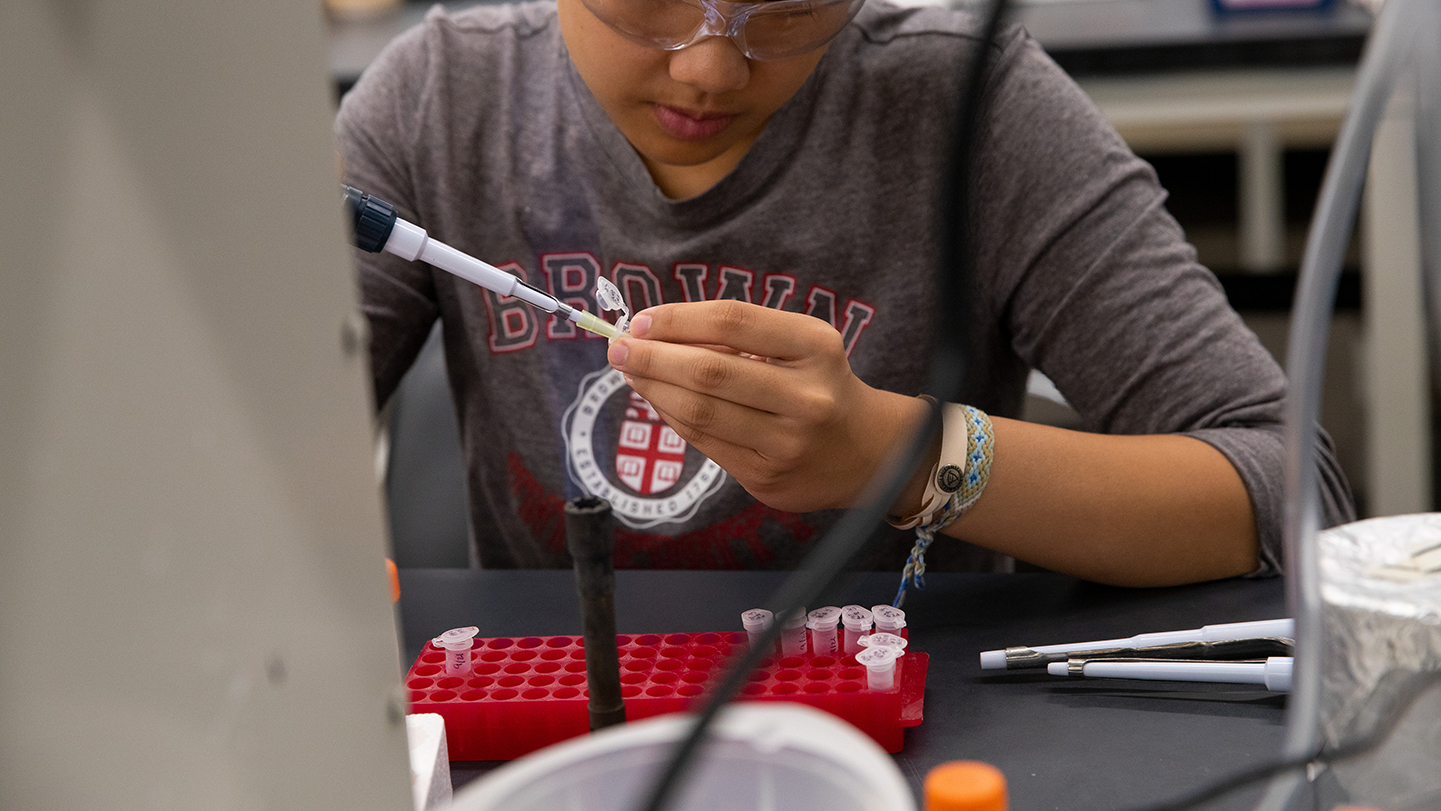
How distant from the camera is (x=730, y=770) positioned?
34cm

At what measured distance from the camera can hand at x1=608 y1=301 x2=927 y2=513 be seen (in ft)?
2.27

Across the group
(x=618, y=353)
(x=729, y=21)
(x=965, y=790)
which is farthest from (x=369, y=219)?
(x=965, y=790)

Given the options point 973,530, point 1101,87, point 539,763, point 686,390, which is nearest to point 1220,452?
point 973,530

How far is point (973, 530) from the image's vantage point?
81cm

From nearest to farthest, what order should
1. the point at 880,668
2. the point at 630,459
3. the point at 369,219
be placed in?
the point at 880,668 < the point at 369,219 < the point at 630,459

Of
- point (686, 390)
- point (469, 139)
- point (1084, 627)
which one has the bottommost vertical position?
point (1084, 627)

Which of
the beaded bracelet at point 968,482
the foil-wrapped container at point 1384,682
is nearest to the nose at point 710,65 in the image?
the beaded bracelet at point 968,482

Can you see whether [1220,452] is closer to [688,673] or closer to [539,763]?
[688,673]

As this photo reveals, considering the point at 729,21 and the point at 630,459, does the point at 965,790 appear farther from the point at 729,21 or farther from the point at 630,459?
the point at 630,459

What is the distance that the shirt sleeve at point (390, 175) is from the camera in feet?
3.39

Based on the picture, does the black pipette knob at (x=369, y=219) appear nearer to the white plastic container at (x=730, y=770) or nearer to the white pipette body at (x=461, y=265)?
the white pipette body at (x=461, y=265)

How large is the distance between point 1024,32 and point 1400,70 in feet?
2.49

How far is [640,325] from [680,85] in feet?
0.69

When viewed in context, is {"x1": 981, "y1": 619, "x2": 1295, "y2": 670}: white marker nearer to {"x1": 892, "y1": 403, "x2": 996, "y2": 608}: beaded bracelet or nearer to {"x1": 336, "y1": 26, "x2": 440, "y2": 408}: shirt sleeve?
{"x1": 892, "y1": 403, "x2": 996, "y2": 608}: beaded bracelet
